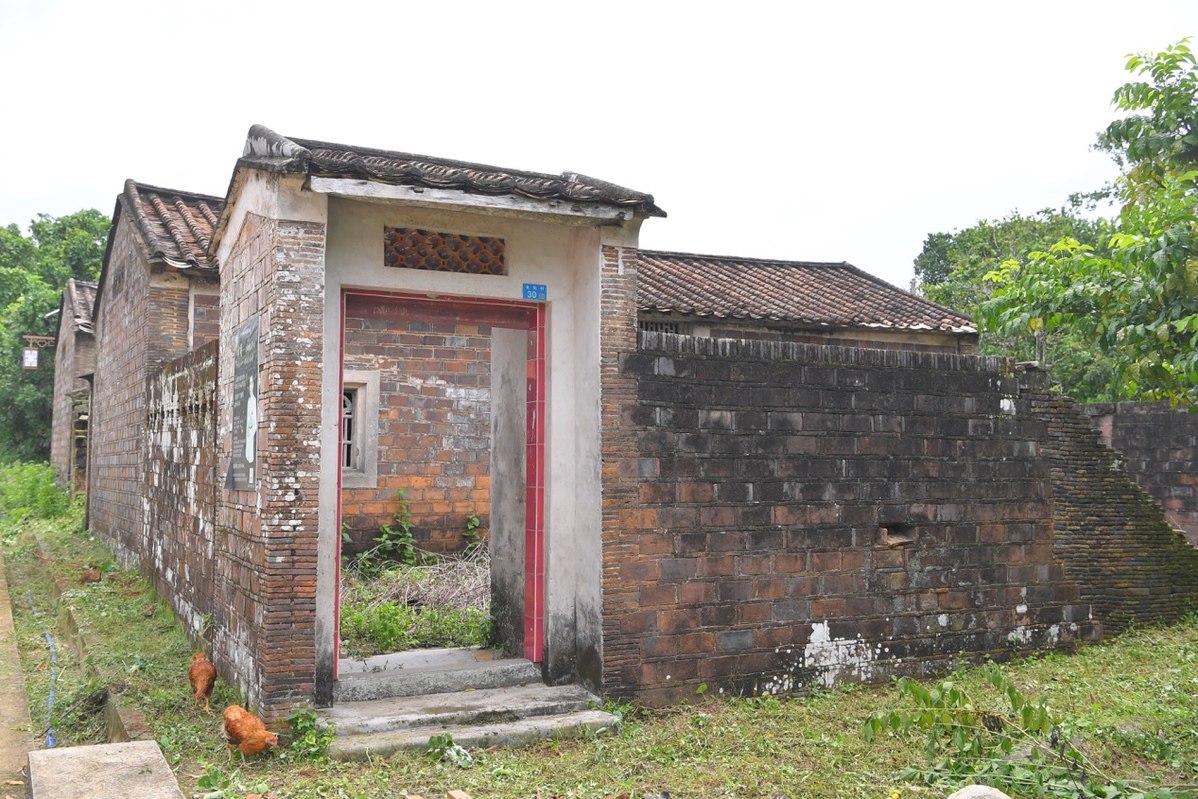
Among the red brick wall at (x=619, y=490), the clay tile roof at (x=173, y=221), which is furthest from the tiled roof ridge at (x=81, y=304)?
the red brick wall at (x=619, y=490)

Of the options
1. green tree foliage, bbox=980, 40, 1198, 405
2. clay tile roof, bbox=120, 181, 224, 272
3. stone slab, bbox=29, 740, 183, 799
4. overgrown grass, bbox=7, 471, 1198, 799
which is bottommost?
overgrown grass, bbox=7, 471, 1198, 799

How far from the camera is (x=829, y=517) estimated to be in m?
7.37

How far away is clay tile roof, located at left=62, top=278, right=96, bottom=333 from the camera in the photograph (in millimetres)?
20547

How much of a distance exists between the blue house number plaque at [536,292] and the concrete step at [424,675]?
8.62 ft

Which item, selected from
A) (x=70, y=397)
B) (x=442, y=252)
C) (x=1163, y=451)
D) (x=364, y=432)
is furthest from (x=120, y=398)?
(x=1163, y=451)

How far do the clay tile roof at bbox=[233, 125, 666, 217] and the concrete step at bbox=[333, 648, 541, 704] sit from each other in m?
3.28

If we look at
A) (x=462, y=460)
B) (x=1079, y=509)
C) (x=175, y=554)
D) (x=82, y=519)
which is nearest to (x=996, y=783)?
(x=1079, y=509)

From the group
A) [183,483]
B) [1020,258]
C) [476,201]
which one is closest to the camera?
[476,201]

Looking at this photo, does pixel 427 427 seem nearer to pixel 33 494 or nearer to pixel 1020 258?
pixel 33 494

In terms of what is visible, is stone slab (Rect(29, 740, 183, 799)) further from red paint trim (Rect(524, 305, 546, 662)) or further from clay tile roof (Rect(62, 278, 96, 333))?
clay tile roof (Rect(62, 278, 96, 333))

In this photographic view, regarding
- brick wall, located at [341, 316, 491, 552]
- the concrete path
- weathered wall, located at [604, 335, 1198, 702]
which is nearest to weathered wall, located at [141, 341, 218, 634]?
the concrete path

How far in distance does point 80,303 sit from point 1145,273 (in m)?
22.0

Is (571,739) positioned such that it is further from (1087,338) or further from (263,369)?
(1087,338)

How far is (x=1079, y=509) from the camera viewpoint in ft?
28.3
